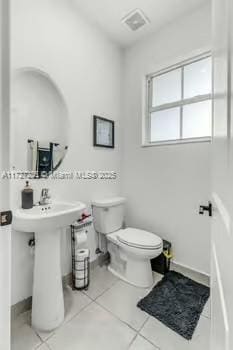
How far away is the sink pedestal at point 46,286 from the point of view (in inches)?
49.7

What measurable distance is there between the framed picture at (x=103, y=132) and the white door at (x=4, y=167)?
115 centimetres

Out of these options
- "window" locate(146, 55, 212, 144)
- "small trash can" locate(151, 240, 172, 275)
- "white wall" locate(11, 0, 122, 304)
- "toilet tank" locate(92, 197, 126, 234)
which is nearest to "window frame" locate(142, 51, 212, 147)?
"window" locate(146, 55, 212, 144)

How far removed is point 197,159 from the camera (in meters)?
1.76

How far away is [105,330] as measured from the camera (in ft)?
4.13

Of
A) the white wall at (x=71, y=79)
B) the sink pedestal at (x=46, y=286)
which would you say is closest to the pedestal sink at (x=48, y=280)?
the sink pedestal at (x=46, y=286)

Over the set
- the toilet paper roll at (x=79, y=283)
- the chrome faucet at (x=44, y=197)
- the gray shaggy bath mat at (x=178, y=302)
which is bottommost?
the gray shaggy bath mat at (x=178, y=302)

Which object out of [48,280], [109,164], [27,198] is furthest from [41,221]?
[109,164]

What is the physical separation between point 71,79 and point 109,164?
95 centimetres

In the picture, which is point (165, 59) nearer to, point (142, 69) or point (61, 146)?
point (142, 69)

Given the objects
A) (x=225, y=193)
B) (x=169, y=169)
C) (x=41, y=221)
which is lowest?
(x=41, y=221)

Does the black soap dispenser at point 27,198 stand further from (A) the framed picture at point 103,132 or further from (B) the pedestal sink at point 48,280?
(A) the framed picture at point 103,132

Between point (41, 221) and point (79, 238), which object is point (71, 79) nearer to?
point (41, 221)

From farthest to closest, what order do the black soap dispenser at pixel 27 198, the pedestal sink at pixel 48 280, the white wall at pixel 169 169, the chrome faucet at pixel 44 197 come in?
1. the white wall at pixel 169 169
2. the chrome faucet at pixel 44 197
3. the black soap dispenser at pixel 27 198
4. the pedestal sink at pixel 48 280

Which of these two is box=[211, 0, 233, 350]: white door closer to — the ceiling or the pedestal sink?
the pedestal sink
